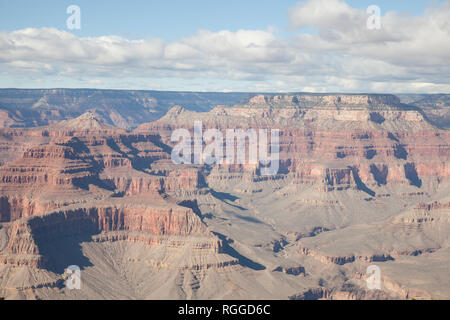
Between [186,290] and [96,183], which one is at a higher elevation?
[96,183]

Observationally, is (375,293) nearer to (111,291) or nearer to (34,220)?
(111,291)

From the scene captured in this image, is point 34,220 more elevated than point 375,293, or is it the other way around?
point 34,220
